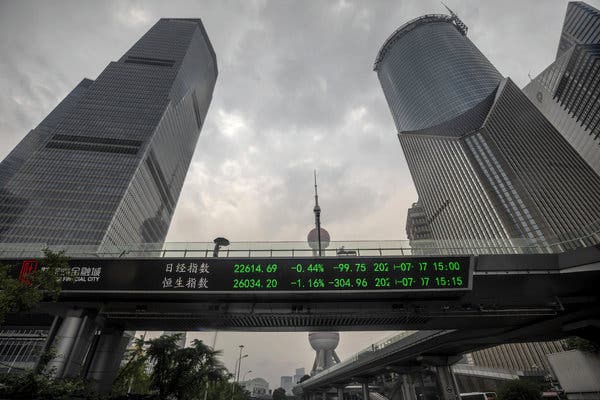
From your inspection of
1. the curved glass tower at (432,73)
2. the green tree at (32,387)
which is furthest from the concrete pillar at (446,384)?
the curved glass tower at (432,73)

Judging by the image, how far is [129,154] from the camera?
435 ft

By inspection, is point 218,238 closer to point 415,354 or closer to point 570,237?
point 570,237

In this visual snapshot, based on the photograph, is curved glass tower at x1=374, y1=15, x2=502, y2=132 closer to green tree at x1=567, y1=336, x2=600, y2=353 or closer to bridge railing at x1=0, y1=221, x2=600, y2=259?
green tree at x1=567, y1=336, x2=600, y2=353

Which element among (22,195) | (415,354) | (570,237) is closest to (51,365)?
(570,237)

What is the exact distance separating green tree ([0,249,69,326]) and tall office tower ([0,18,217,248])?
104 metres

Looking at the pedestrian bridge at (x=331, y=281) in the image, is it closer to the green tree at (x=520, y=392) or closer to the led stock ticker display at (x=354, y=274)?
the led stock ticker display at (x=354, y=274)

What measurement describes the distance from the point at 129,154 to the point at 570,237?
14462 centimetres

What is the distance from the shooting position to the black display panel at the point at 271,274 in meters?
17.8

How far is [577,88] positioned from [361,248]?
427 ft

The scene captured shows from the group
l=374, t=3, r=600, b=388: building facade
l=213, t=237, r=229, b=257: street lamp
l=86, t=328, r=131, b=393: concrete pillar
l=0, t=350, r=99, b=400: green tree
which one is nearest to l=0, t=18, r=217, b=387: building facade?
l=86, t=328, r=131, b=393: concrete pillar

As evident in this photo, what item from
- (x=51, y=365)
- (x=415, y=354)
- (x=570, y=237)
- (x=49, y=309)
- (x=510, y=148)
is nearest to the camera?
(x=51, y=365)

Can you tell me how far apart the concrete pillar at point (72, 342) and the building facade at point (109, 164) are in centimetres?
8628

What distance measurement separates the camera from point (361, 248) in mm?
19266

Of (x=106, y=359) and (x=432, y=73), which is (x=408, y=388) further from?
(x=432, y=73)
